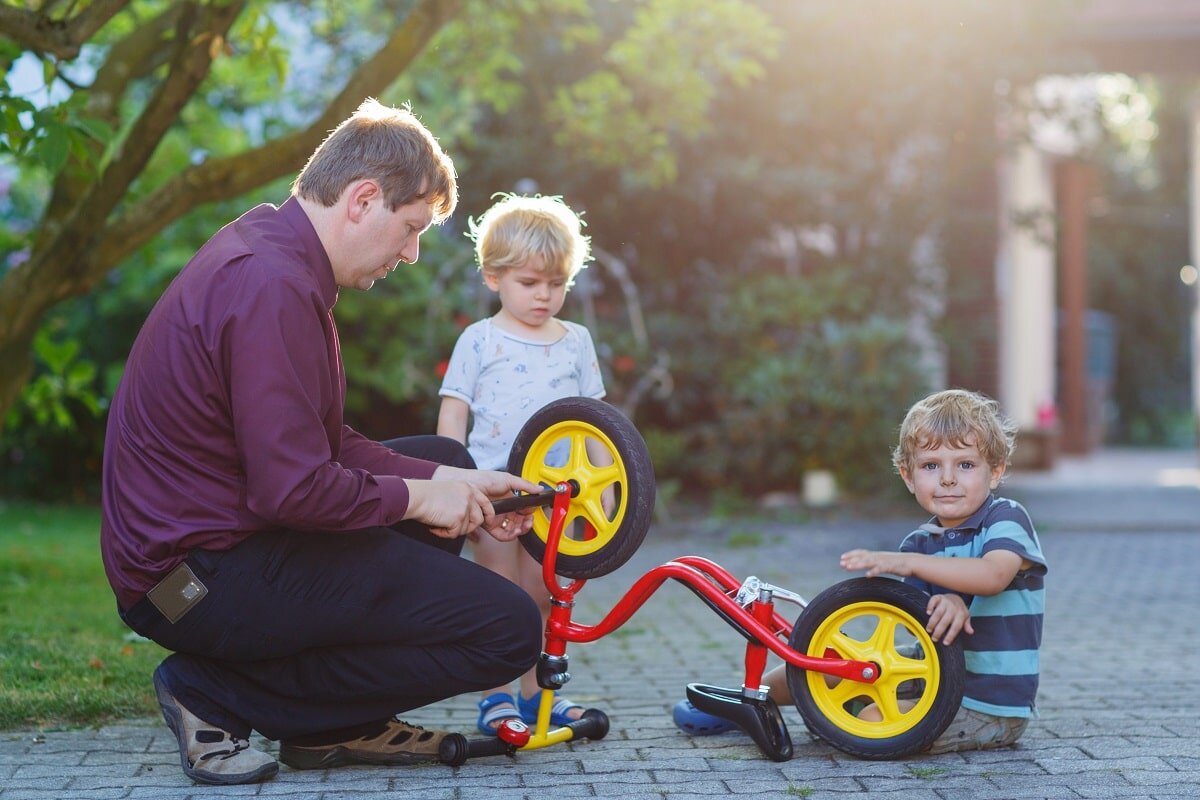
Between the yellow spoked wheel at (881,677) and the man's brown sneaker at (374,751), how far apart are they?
3.07 feet

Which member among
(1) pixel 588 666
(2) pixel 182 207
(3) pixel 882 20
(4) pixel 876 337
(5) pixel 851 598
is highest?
(3) pixel 882 20

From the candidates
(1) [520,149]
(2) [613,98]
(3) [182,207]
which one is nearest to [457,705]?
(3) [182,207]

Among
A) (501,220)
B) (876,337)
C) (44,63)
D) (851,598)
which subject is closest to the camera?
(851,598)

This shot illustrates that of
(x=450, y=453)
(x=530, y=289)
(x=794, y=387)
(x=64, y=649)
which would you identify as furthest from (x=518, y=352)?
(x=794, y=387)

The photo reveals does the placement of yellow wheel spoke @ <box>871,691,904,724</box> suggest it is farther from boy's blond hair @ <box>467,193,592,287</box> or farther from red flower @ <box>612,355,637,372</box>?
red flower @ <box>612,355,637,372</box>

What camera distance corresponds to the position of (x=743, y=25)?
7.32 m

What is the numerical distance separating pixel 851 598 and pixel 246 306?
1.64 m

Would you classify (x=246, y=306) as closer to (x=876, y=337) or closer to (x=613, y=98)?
(x=613, y=98)

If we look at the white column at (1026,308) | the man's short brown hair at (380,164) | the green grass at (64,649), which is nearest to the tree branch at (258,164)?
the green grass at (64,649)

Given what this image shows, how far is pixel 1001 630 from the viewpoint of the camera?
11.9ft

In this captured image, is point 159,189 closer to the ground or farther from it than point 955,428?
farther from it

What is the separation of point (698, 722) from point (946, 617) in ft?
2.55

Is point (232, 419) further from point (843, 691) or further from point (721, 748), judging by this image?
point (843, 691)

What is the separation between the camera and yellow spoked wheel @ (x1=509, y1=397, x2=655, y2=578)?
11.3 ft
